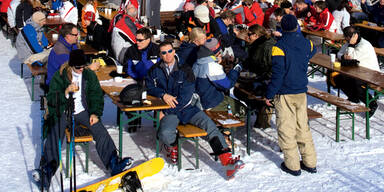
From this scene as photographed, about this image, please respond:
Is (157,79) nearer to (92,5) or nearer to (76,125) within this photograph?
(76,125)

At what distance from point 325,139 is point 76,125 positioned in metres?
3.47

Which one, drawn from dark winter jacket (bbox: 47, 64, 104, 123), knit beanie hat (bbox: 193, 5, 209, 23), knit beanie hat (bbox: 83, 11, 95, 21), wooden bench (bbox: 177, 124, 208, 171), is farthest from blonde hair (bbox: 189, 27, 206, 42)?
knit beanie hat (bbox: 83, 11, 95, 21)

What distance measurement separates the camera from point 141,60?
9.28 meters

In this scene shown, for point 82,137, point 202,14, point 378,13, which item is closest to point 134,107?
point 82,137

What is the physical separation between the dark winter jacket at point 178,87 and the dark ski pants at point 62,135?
88cm

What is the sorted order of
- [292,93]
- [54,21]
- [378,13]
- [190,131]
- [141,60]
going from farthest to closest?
[378,13], [54,21], [141,60], [190,131], [292,93]

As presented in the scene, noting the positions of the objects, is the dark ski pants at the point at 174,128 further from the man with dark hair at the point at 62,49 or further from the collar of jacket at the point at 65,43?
the collar of jacket at the point at 65,43

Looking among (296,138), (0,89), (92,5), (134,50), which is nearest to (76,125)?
(134,50)

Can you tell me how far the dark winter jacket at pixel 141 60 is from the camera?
9234 mm

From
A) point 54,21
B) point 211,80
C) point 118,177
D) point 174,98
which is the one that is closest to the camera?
point 118,177

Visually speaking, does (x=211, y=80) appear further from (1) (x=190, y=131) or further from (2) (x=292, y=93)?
(2) (x=292, y=93)

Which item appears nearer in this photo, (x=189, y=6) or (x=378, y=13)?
(x=189, y=6)

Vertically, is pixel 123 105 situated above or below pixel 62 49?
below

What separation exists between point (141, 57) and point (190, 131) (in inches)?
67.5
